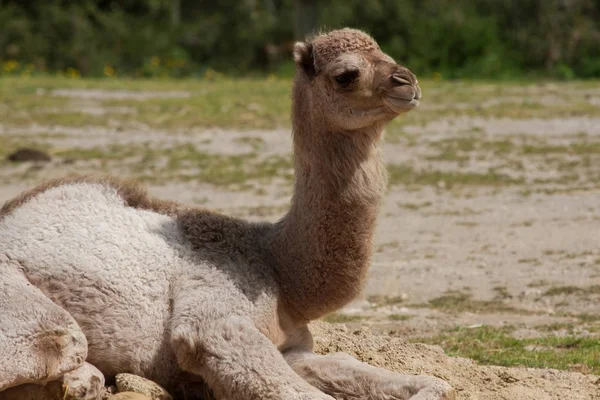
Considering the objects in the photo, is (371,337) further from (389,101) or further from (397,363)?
(389,101)

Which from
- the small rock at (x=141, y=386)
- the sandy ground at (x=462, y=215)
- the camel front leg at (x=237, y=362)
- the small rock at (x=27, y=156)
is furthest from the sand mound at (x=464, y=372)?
the small rock at (x=27, y=156)

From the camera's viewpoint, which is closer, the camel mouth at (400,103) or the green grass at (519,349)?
the camel mouth at (400,103)

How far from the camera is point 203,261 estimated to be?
625cm

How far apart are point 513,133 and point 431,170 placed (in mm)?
2550

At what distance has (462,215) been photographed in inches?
491

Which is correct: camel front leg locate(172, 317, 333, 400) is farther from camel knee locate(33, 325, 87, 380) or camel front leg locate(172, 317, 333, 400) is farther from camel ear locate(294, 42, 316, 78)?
camel ear locate(294, 42, 316, 78)

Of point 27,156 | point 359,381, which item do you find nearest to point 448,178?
point 27,156

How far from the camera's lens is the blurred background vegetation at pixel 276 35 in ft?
85.3

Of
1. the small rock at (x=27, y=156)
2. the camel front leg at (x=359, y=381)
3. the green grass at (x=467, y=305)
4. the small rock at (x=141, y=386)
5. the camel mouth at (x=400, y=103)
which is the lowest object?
the small rock at (x=27, y=156)

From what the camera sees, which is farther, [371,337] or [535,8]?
[535,8]

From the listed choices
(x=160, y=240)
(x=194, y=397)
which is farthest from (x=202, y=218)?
(x=194, y=397)

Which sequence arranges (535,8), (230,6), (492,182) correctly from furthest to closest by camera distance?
(230,6) → (535,8) → (492,182)

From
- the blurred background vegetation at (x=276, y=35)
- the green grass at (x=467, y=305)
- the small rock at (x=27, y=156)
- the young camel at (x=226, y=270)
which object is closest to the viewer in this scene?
the young camel at (x=226, y=270)

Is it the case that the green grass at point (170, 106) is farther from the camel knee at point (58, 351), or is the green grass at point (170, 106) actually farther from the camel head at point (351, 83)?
the camel knee at point (58, 351)
